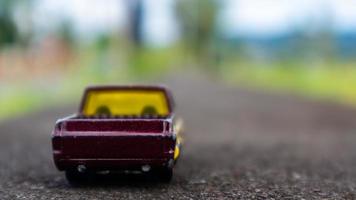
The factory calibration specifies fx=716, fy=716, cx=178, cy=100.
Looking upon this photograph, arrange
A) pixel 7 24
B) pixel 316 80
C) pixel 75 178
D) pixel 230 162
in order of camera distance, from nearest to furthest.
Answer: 1. pixel 75 178
2. pixel 230 162
3. pixel 7 24
4. pixel 316 80

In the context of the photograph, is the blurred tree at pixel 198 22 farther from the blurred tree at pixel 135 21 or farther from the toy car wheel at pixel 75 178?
the toy car wheel at pixel 75 178

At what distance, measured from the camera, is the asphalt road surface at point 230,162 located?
9.38 m

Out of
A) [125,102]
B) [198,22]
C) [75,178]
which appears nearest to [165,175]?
[75,178]

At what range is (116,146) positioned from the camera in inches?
361

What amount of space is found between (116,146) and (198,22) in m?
86.3

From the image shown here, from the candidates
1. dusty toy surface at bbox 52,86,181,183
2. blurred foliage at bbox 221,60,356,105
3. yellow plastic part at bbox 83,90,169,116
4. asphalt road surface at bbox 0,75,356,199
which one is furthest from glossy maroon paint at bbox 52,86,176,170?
blurred foliage at bbox 221,60,356,105

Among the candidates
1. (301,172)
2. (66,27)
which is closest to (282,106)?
(301,172)

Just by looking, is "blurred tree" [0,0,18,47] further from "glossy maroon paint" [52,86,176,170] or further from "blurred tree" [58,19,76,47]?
"glossy maroon paint" [52,86,176,170]

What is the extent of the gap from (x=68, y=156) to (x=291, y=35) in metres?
75.7

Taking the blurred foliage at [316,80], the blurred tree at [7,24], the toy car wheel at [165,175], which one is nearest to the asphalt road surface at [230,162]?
the toy car wheel at [165,175]

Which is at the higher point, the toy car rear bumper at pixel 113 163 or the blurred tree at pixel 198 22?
the blurred tree at pixel 198 22

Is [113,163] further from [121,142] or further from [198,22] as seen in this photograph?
[198,22]

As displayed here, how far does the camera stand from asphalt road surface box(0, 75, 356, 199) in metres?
9.38

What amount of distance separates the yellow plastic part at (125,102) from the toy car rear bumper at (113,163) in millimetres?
2901
